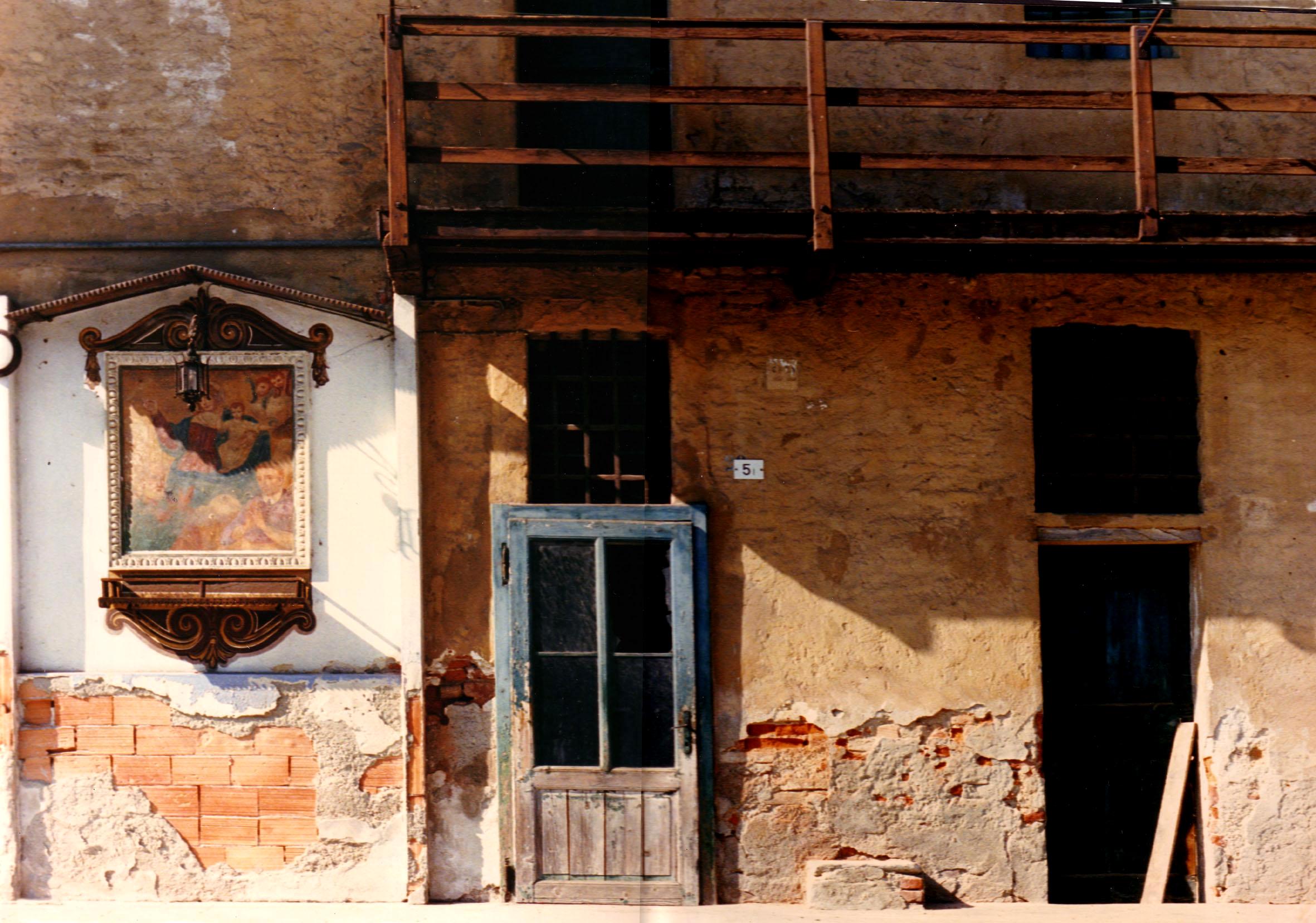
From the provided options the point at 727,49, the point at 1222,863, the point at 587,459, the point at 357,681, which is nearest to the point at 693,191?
the point at 727,49

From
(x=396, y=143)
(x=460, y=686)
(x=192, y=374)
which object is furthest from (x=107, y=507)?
(x=396, y=143)

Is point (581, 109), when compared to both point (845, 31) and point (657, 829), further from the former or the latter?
point (657, 829)

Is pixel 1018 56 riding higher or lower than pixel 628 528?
higher

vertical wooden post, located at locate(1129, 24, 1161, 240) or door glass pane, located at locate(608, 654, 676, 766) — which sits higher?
vertical wooden post, located at locate(1129, 24, 1161, 240)

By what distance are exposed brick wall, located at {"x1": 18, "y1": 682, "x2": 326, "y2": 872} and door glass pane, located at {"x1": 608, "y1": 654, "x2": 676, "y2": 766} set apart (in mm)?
1754

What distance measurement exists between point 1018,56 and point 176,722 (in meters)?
5.95

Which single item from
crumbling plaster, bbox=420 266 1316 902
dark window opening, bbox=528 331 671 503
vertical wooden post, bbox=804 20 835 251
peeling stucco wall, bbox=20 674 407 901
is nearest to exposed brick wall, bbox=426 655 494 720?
crumbling plaster, bbox=420 266 1316 902

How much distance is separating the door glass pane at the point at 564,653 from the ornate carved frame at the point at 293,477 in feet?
4.25

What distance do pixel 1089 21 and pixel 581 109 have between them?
3005 mm

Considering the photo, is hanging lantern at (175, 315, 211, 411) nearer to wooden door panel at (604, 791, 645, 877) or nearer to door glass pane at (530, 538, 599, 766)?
door glass pane at (530, 538, 599, 766)

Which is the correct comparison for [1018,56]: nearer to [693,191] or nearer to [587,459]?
[693,191]

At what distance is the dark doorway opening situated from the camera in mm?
5812

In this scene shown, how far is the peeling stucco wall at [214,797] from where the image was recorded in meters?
5.58

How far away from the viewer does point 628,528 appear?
18.1 feet
